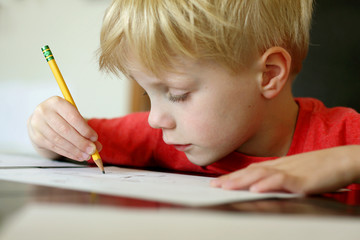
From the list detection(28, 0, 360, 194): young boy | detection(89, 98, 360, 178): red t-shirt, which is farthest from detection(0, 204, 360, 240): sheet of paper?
detection(89, 98, 360, 178): red t-shirt

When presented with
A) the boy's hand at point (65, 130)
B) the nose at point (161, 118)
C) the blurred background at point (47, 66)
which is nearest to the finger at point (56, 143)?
the boy's hand at point (65, 130)

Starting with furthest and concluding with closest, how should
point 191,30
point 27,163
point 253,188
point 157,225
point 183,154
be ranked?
point 183,154
point 27,163
point 191,30
point 253,188
point 157,225

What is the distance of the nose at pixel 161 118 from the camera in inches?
29.0

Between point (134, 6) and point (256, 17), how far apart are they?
0.22 m

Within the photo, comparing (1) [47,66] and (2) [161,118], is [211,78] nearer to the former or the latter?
(2) [161,118]

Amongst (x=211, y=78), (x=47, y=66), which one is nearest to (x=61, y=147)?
(x=211, y=78)

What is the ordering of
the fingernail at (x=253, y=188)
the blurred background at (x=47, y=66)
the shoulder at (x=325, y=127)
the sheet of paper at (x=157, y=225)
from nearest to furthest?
the sheet of paper at (x=157, y=225) < the fingernail at (x=253, y=188) < the shoulder at (x=325, y=127) < the blurred background at (x=47, y=66)

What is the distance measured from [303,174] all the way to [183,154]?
0.53 m

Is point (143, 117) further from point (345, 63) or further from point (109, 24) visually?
point (345, 63)

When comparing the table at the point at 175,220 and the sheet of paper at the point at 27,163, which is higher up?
the sheet of paper at the point at 27,163

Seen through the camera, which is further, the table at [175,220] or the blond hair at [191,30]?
the blond hair at [191,30]

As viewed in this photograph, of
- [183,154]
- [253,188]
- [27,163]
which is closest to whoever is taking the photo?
[253,188]

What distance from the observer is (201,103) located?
0.72 metres

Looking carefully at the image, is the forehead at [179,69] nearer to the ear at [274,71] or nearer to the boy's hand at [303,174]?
the ear at [274,71]
